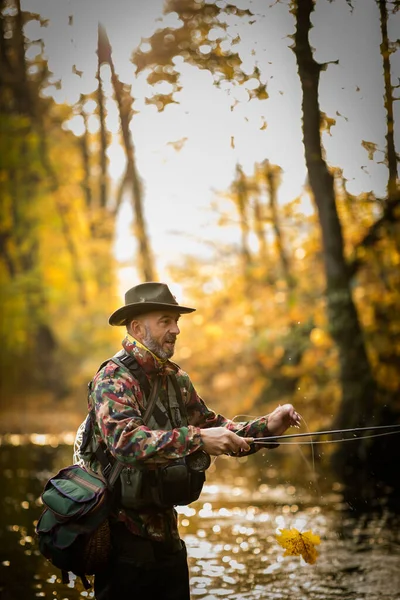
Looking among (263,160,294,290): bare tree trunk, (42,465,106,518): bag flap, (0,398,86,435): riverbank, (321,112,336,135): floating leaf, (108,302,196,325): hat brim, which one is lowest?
(42,465,106,518): bag flap

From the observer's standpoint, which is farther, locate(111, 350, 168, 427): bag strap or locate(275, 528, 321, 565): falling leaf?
locate(275, 528, 321, 565): falling leaf

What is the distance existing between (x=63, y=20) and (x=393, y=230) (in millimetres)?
5629

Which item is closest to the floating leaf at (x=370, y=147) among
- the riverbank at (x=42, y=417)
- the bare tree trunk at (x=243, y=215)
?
the bare tree trunk at (x=243, y=215)

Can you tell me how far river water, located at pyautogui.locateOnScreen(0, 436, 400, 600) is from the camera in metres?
5.50

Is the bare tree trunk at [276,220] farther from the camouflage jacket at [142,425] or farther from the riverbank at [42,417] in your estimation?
the camouflage jacket at [142,425]

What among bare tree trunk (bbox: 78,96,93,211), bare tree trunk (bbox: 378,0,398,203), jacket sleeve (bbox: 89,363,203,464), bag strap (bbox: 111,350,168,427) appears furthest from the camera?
bare tree trunk (bbox: 78,96,93,211)

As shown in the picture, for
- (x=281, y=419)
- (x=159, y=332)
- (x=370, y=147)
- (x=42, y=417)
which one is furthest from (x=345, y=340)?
(x=42, y=417)

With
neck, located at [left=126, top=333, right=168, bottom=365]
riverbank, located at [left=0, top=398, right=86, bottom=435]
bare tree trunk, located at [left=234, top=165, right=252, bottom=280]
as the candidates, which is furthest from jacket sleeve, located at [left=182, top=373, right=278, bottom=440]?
riverbank, located at [left=0, top=398, right=86, bottom=435]

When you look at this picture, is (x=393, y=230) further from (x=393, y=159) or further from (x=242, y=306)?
(x=242, y=306)

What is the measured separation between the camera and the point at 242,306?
16.0 metres

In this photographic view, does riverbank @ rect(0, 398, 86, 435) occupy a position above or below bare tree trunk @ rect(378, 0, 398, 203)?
below

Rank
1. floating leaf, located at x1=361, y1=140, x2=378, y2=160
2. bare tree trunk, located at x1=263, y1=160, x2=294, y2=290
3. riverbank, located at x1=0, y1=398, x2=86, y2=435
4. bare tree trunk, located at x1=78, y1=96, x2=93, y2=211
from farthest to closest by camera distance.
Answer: bare tree trunk, located at x1=78, y1=96, x2=93, y2=211 → riverbank, located at x1=0, y1=398, x2=86, y2=435 → bare tree trunk, located at x1=263, y1=160, x2=294, y2=290 → floating leaf, located at x1=361, y1=140, x2=378, y2=160

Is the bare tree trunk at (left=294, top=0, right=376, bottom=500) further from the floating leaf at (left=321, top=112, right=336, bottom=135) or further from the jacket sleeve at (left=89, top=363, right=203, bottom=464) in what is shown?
the jacket sleeve at (left=89, top=363, right=203, bottom=464)

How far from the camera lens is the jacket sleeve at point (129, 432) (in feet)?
9.78
